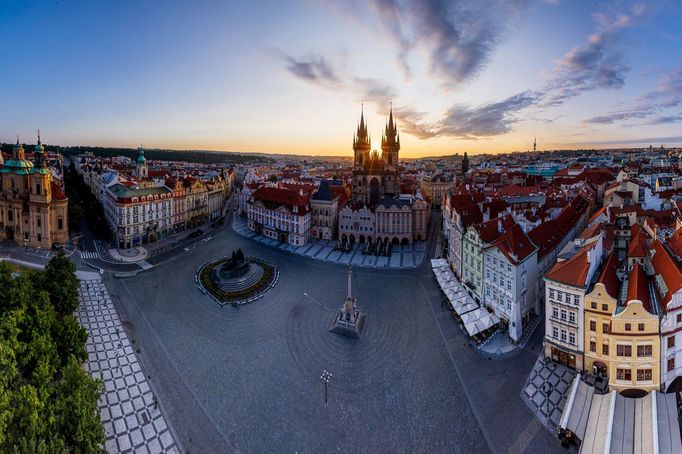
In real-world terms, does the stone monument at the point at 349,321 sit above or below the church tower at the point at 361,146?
below

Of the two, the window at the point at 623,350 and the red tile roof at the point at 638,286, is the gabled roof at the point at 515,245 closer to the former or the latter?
the red tile roof at the point at 638,286

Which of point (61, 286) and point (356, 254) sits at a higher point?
point (61, 286)

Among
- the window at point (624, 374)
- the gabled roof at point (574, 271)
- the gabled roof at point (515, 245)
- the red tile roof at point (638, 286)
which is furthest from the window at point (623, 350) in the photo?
the gabled roof at point (515, 245)

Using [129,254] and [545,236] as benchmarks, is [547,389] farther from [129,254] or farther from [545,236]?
[129,254]

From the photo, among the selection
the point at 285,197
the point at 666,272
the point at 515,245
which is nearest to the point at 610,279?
the point at 666,272

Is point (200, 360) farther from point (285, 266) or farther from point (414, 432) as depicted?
point (285, 266)

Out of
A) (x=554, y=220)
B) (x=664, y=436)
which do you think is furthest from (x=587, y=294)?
(x=554, y=220)

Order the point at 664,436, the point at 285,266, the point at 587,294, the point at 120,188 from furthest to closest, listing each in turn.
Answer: the point at 120,188
the point at 285,266
the point at 587,294
the point at 664,436
